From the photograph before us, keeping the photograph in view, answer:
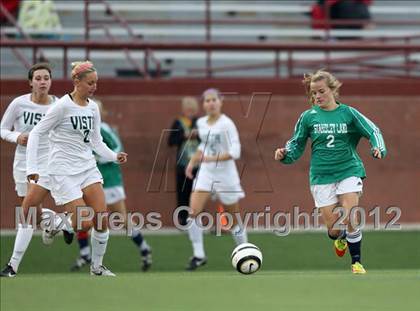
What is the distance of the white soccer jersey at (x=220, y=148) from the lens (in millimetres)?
16188

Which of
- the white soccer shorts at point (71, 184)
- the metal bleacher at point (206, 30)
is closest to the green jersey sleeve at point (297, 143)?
the white soccer shorts at point (71, 184)

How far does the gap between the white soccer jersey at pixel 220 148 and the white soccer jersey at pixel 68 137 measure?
3600mm

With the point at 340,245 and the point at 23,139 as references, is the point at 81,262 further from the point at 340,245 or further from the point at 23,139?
the point at 340,245

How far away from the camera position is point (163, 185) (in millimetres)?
19016

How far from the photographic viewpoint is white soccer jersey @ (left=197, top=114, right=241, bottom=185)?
16.2 metres

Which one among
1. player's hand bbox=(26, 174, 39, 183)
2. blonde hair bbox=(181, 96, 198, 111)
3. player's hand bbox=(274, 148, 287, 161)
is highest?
blonde hair bbox=(181, 96, 198, 111)

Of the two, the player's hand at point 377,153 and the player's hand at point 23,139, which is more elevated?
the player's hand at point 23,139

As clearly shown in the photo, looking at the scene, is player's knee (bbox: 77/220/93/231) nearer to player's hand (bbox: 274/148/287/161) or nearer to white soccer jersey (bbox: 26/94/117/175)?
white soccer jersey (bbox: 26/94/117/175)

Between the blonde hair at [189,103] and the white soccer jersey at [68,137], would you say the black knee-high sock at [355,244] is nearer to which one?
the white soccer jersey at [68,137]

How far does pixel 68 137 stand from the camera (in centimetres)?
1261

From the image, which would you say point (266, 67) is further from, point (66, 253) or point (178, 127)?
point (66, 253)

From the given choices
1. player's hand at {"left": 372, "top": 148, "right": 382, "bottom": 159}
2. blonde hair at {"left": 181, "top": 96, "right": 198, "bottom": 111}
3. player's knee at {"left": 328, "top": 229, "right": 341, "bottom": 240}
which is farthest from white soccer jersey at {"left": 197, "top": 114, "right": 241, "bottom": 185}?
player's hand at {"left": 372, "top": 148, "right": 382, "bottom": 159}

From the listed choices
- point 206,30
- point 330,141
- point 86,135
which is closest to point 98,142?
point 86,135

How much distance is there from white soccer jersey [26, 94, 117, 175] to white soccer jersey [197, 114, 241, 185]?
3.60 metres
